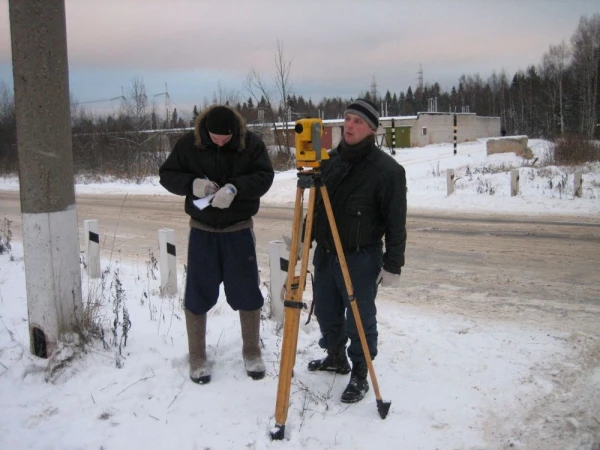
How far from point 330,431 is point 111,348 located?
6.16 ft

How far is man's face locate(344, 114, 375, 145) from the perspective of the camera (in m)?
3.36

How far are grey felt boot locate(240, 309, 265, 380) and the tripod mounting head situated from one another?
1.35 metres

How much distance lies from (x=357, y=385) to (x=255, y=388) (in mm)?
713

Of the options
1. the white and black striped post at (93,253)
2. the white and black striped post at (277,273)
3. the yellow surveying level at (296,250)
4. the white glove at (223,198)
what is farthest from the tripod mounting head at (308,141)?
the white and black striped post at (93,253)

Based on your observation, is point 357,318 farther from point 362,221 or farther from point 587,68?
point 587,68

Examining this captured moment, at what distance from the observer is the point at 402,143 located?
1783 inches

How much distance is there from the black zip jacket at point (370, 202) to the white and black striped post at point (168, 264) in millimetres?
2910

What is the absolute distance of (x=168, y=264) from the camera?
5875 mm

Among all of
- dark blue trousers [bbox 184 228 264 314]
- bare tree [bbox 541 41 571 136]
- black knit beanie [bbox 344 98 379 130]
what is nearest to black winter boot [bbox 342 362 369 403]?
dark blue trousers [bbox 184 228 264 314]

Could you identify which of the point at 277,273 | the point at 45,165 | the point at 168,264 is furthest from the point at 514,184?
the point at 45,165

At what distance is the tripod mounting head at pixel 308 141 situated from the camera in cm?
297

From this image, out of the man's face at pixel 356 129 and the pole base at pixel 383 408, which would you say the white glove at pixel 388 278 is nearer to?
the pole base at pixel 383 408

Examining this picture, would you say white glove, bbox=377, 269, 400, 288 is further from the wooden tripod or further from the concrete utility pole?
the concrete utility pole

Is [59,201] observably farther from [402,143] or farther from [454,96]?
[454,96]
